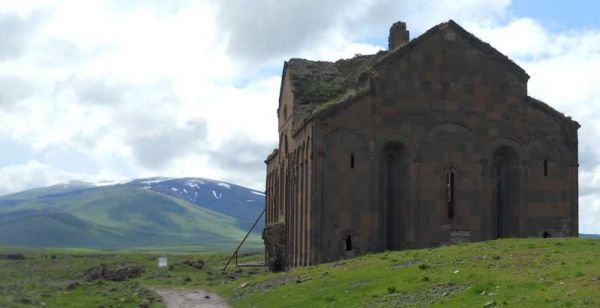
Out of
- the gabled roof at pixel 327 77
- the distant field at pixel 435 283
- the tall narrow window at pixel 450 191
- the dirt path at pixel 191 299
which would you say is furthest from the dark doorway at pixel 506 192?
the dirt path at pixel 191 299

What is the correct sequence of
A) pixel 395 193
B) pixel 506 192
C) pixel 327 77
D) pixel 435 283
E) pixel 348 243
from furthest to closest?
pixel 327 77 < pixel 506 192 < pixel 395 193 < pixel 348 243 < pixel 435 283

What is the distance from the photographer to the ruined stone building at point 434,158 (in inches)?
1560

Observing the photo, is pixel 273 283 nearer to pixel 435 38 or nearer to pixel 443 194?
pixel 443 194

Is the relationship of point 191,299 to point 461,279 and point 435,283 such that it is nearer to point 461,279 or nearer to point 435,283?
point 435,283

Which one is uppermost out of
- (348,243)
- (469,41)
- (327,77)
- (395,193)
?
(469,41)

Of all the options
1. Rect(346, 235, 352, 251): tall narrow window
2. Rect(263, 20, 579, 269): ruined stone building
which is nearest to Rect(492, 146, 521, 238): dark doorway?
Rect(263, 20, 579, 269): ruined stone building

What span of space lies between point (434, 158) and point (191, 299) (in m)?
14.3

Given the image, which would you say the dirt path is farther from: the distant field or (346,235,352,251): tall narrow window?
(346,235,352,251): tall narrow window

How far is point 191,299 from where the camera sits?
33750mm

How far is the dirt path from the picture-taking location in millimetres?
31250

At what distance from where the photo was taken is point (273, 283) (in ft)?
107

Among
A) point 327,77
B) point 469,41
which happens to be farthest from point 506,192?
point 327,77

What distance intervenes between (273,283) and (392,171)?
1091 cm

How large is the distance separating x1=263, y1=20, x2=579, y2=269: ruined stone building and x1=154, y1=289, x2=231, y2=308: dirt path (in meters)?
6.30
